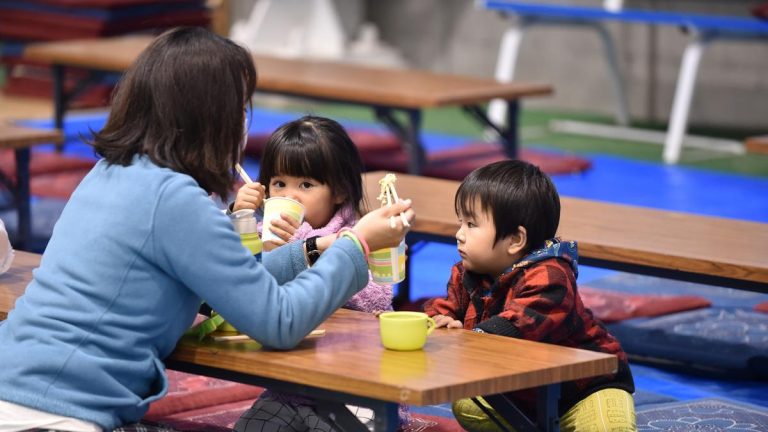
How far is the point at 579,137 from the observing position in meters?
10.8

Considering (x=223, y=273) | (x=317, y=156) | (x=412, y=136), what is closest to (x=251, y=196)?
(x=317, y=156)

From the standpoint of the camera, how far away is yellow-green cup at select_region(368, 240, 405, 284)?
2818 millimetres

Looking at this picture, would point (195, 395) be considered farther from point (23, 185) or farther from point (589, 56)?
point (589, 56)

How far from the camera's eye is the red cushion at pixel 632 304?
5363 mm

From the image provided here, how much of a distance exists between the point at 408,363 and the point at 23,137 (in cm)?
400

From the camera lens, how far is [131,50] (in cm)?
938

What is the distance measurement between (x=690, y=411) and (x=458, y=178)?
170 inches

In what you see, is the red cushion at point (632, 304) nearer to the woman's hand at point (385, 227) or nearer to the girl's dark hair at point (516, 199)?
the girl's dark hair at point (516, 199)

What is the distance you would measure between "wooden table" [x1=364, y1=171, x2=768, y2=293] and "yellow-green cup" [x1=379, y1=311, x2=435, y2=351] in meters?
1.50

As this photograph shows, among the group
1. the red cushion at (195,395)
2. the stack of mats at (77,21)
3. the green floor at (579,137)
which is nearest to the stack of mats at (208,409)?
the red cushion at (195,395)

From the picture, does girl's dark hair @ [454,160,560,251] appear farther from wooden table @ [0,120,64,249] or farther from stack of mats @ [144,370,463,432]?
wooden table @ [0,120,64,249]

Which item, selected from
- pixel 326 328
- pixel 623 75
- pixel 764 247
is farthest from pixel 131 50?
pixel 326 328

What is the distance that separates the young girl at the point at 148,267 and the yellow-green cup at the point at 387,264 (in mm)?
47

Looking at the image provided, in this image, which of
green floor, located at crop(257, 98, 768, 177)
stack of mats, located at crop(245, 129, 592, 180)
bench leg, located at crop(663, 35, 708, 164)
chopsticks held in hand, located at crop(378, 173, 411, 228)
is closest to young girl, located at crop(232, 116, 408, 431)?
chopsticks held in hand, located at crop(378, 173, 411, 228)
